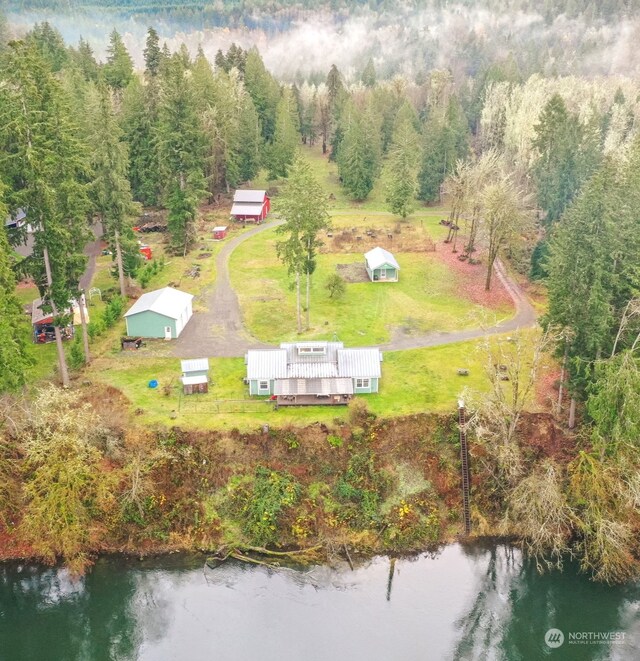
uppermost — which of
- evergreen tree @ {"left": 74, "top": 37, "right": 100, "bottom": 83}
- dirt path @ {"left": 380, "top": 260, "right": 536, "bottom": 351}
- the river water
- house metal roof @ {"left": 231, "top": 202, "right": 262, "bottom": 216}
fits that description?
evergreen tree @ {"left": 74, "top": 37, "right": 100, "bottom": 83}

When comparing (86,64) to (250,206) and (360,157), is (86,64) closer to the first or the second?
(250,206)

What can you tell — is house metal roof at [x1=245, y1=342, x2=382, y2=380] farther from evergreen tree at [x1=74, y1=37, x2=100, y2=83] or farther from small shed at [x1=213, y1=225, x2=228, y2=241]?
evergreen tree at [x1=74, y1=37, x2=100, y2=83]

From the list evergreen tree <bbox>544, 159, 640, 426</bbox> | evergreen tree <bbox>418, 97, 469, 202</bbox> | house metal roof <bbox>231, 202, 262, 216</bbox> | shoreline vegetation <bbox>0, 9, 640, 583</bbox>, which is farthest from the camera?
evergreen tree <bbox>418, 97, 469, 202</bbox>

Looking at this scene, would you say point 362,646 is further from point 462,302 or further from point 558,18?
point 558,18

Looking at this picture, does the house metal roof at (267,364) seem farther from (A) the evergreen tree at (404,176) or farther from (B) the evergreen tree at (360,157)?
(B) the evergreen tree at (360,157)

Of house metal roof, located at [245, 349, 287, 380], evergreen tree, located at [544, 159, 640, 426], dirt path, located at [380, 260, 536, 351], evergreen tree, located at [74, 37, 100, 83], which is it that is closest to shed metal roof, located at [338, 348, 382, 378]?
house metal roof, located at [245, 349, 287, 380]

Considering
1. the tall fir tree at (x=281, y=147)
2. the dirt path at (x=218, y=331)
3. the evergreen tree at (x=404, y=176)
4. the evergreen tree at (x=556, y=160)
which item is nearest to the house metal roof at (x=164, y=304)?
the dirt path at (x=218, y=331)
